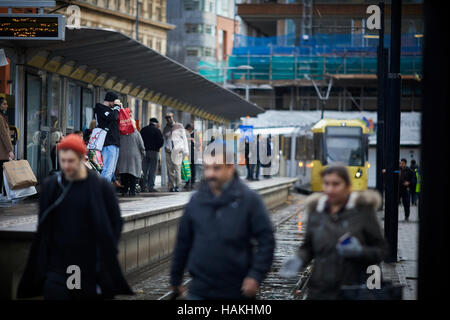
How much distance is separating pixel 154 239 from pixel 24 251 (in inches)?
244

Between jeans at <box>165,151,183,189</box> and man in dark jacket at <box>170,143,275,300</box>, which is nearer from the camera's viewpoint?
man in dark jacket at <box>170,143,275,300</box>

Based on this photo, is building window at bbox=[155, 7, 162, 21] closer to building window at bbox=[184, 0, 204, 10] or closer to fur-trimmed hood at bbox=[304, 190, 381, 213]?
building window at bbox=[184, 0, 204, 10]

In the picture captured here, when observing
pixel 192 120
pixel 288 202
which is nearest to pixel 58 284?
pixel 192 120

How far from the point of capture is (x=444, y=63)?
5.75m

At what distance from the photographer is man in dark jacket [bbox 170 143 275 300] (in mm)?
6305

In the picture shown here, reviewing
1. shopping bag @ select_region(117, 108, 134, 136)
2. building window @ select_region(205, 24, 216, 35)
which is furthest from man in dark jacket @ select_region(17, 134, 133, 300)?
building window @ select_region(205, 24, 216, 35)

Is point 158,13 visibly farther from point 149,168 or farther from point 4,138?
point 4,138

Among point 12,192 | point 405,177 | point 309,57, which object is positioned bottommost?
point 405,177

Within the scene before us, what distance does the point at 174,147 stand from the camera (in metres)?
22.9

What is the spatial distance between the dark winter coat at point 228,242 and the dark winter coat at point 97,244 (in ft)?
2.78

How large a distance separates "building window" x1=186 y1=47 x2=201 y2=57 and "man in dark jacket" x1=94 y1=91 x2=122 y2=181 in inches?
3016

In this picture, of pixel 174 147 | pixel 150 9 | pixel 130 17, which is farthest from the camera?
pixel 150 9

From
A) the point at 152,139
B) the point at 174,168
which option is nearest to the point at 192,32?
the point at 174,168

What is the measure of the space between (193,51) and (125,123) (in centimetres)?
7600
